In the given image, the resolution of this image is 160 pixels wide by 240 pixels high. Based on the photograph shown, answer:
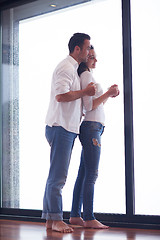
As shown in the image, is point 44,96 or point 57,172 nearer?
point 57,172

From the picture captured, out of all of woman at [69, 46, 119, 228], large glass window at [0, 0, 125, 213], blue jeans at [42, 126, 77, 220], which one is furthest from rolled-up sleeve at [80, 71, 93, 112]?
large glass window at [0, 0, 125, 213]

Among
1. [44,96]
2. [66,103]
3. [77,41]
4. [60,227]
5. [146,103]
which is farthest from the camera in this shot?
[44,96]

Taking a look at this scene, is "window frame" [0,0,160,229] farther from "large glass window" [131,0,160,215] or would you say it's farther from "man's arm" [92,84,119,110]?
"man's arm" [92,84,119,110]

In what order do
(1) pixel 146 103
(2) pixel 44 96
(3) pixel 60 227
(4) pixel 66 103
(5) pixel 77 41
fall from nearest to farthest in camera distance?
1. (3) pixel 60 227
2. (4) pixel 66 103
3. (5) pixel 77 41
4. (1) pixel 146 103
5. (2) pixel 44 96

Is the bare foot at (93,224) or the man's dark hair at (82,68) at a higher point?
the man's dark hair at (82,68)

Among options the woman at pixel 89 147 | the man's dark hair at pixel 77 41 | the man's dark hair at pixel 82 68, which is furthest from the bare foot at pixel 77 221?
the man's dark hair at pixel 77 41

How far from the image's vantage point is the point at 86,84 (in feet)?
9.55

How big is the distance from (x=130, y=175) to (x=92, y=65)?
879 mm

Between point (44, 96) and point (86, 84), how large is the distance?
0.79 m

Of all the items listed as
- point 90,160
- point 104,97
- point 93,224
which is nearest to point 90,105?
point 104,97

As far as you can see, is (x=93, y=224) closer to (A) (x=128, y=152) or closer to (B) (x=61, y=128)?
(A) (x=128, y=152)

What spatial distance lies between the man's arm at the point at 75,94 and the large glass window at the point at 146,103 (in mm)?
476

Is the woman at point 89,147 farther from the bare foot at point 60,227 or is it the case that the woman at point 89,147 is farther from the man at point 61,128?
the bare foot at point 60,227

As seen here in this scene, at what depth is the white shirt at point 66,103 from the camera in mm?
2764
